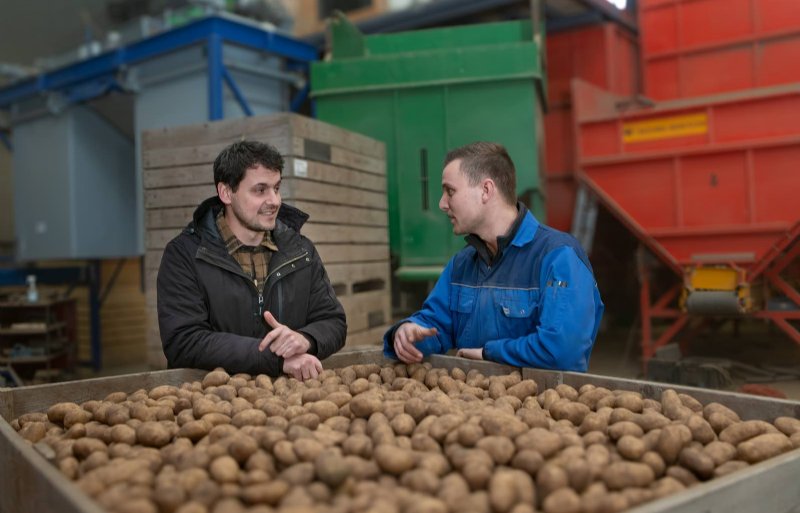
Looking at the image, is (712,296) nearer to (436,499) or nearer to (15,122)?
(436,499)

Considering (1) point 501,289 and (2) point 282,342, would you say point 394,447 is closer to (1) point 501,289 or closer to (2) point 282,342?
(2) point 282,342

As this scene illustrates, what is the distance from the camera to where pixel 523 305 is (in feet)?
8.71

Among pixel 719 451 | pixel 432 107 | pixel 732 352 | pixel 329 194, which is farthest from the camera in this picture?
pixel 732 352

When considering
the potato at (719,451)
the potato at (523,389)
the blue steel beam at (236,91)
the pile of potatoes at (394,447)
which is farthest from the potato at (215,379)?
the blue steel beam at (236,91)

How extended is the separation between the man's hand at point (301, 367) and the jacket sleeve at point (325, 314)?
25 cm

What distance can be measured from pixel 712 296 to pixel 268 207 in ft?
14.7

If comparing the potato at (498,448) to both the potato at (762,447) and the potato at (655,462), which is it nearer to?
the potato at (655,462)

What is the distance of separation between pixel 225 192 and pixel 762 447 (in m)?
2.26

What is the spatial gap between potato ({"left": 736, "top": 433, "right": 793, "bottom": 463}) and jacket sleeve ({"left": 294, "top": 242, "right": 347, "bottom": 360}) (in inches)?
64.4

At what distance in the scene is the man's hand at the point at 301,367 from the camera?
2523 mm

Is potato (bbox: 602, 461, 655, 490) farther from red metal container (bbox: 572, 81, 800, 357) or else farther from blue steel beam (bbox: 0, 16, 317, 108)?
blue steel beam (bbox: 0, 16, 317, 108)

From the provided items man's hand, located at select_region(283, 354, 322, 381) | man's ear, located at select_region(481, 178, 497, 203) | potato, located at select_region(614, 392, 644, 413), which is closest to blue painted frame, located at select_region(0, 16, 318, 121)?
man's ear, located at select_region(481, 178, 497, 203)

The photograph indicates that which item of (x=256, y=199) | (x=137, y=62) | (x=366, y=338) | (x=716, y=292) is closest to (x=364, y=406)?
(x=256, y=199)

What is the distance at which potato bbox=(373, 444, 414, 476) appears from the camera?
1.47m
